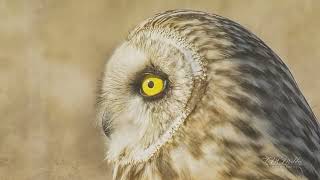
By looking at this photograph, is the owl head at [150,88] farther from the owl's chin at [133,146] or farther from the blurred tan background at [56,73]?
the blurred tan background at [56,73]

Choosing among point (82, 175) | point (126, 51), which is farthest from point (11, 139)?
point (126, 51)

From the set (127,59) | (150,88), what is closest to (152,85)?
(150,88)

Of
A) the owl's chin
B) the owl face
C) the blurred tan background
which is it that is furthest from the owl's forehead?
Result: the blurred tan background

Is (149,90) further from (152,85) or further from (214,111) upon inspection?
(214,111)

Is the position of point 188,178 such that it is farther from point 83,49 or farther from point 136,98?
point 83,49

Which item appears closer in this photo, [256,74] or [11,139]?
[256,74]

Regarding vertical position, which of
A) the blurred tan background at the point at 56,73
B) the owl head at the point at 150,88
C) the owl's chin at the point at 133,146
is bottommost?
the blurred tan background at the point at 56,73

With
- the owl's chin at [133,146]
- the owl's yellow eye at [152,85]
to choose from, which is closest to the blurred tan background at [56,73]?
the owl's chin at [133,146]
